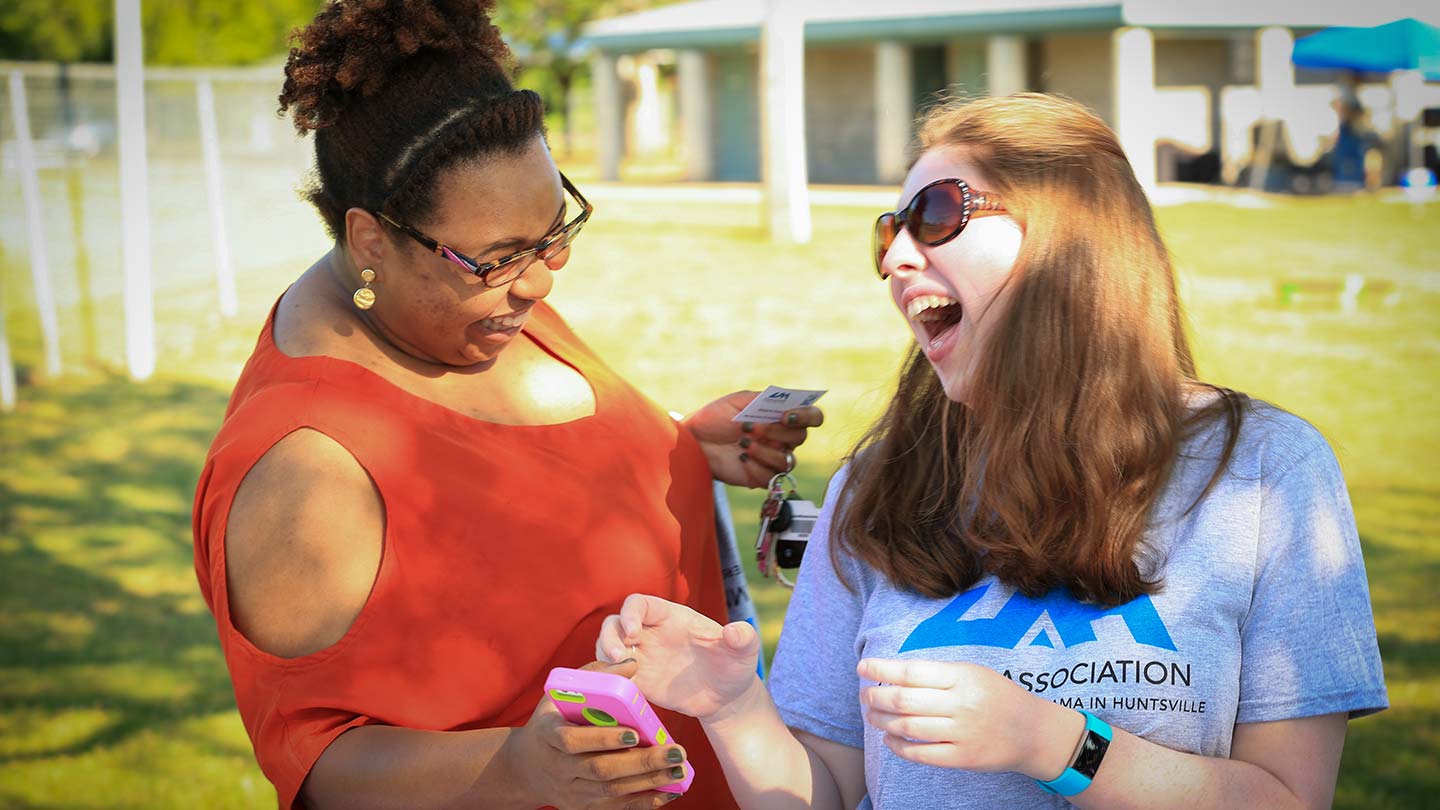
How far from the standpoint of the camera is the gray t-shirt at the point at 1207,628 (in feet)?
6.32

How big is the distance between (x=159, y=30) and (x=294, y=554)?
32.2 meters

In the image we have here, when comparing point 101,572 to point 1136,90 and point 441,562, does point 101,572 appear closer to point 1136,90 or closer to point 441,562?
point 441,562

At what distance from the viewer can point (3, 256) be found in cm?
1104

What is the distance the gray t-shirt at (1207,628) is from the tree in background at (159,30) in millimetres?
30642

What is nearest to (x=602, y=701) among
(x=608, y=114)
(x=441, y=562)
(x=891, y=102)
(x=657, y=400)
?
(x=441, y=562)

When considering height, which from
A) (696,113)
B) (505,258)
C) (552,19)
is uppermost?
(552,19)

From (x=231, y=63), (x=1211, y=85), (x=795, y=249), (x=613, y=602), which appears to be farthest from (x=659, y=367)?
(x=231, y=63)

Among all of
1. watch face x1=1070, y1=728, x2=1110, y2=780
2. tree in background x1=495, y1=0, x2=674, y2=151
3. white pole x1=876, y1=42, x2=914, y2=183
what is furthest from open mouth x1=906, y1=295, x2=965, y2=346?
tree in background x1=495, y1=0, x2=674, y2=151

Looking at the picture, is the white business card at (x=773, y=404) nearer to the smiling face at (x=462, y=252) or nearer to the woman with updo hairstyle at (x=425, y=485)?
the woman with updo hairstyle at (x=425, y=485)

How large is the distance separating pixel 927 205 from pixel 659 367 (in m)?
9.29

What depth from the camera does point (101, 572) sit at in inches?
268

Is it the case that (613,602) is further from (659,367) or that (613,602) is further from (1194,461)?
(659,367)

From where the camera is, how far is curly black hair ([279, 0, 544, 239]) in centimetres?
241

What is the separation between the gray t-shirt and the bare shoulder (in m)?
0.92
